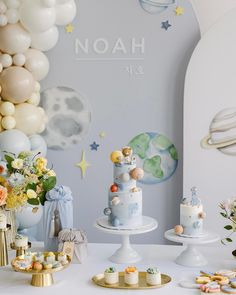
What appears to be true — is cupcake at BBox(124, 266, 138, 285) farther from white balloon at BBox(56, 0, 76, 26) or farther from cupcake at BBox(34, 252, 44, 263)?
white balloon at BBox(56, 0, 76, 26)

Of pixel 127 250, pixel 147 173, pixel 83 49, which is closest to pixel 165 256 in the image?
pixel 127 250

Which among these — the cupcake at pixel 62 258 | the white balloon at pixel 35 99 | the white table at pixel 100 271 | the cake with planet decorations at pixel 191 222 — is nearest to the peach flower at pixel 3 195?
the white table at pixel 100 271

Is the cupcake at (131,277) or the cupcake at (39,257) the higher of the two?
the cupcake at (39,257)

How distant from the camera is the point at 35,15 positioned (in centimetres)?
295

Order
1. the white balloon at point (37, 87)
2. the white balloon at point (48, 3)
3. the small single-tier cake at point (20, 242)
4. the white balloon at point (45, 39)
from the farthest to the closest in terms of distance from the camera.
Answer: the white balloon at point (37, 87)
the white balloon at point (45, 39)
the white balloon at point (48, 3)
the small single-tier cake at point (20, 242)

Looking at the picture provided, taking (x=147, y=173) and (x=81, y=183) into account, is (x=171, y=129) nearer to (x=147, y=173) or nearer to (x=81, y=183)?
(x=147, y=173)

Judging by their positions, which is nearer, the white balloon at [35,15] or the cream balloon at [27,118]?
the white balloon at [35,15]

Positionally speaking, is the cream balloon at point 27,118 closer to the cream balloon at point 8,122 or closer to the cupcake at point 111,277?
the cream balloon at point 8,122

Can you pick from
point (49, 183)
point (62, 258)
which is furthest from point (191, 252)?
point (49, 183)

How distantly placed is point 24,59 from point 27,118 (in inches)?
12.6

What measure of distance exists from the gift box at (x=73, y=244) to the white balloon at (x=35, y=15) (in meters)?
1.16

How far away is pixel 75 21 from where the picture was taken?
11.2ft

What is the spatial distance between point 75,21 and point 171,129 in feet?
2.82

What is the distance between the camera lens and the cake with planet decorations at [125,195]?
2.35 m
